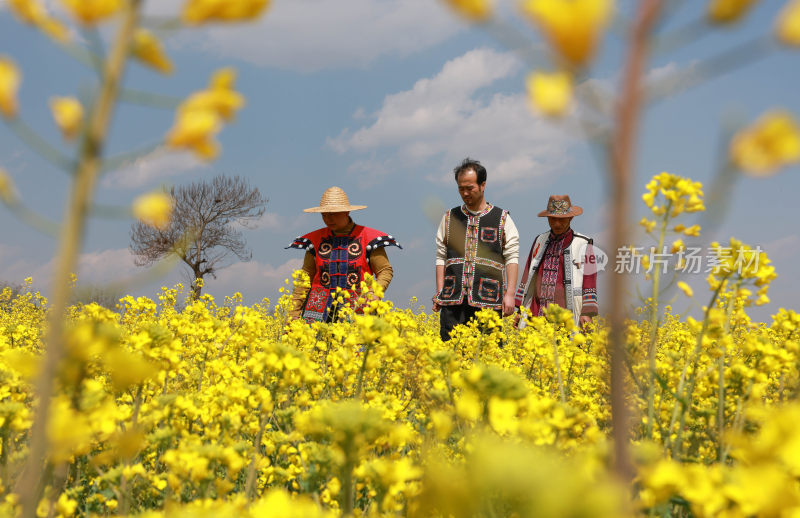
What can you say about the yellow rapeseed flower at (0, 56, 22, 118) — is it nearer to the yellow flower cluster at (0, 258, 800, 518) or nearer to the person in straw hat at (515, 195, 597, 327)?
the yellow flower cluster at (0, 258, 800, 518)

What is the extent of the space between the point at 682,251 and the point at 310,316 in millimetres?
5086

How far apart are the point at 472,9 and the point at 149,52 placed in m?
0.45

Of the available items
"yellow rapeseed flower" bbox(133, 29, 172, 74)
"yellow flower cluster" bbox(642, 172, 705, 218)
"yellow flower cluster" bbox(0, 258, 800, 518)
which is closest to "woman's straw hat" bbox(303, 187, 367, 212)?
"yellow flower cluster" bbox(0, 258, 800, 518)

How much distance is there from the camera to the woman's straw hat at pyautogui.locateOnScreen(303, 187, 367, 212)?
6441mm

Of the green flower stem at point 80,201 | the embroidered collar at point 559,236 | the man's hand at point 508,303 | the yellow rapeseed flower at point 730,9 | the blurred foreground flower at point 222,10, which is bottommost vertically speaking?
the green flower stem at point 80,201

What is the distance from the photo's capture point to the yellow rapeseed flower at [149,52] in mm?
773

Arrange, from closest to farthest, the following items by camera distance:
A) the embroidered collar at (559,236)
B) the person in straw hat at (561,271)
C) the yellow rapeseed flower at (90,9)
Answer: the yellow rapeseed flower at (90,9)
the person in straw hat at (561,271)
the embroidered collar at (559,236)

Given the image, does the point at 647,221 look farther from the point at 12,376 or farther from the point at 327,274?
the point at 327,274

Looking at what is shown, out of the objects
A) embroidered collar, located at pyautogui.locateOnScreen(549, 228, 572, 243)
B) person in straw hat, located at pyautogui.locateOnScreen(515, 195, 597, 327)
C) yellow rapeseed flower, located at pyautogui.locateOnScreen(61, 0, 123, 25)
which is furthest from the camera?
embroidered collar, located at pyautogui.locateOnScreen(549, 228, 572, 243)

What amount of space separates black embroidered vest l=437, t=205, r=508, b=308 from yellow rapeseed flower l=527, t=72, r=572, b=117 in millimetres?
6028

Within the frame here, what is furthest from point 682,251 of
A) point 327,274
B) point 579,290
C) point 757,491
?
point 579,290

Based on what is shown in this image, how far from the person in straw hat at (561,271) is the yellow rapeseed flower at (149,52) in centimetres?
699

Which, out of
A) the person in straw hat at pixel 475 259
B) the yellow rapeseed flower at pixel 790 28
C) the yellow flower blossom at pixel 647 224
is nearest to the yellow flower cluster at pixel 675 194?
the yellow flower blossom at pixel 647 224

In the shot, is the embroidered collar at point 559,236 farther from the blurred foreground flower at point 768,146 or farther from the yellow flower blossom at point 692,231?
the blurred foreground flower at point 768,146
